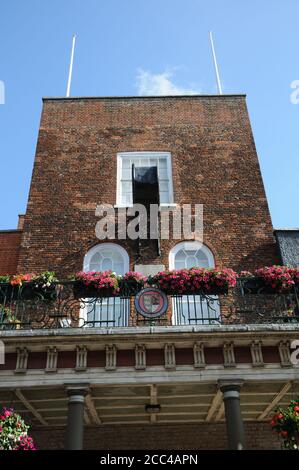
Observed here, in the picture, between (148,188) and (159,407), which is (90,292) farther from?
(148,188)

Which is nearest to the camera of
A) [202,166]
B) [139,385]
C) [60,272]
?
[139,385]

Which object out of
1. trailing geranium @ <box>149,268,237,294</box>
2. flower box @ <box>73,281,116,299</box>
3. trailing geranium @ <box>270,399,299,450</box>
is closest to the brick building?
flower box @ <box>73,281,116,299</box>

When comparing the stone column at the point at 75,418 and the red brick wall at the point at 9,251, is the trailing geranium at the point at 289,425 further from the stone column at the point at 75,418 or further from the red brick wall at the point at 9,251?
the red brick wall at the point at 9,251

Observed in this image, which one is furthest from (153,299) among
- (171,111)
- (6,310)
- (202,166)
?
(171,111)

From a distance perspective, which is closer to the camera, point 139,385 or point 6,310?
point 139,385

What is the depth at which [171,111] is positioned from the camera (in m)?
16.5

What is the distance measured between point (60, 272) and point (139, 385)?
4.90 meters

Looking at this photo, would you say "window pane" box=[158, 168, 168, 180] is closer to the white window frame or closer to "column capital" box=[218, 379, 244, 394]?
the white window frame

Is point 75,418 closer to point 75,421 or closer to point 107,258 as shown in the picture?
point 75,421

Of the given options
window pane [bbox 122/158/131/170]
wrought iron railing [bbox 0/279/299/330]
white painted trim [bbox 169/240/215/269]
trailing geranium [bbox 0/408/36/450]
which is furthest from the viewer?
window pane [bbox 122/158/131/170]

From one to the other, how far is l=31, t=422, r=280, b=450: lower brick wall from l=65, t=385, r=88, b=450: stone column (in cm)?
325

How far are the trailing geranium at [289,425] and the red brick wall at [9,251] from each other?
8.40 metres

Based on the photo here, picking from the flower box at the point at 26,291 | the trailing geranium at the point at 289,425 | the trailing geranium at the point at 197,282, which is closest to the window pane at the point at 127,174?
the trailing geranium at the point at 197,282

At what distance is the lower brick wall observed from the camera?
37.7 ft
